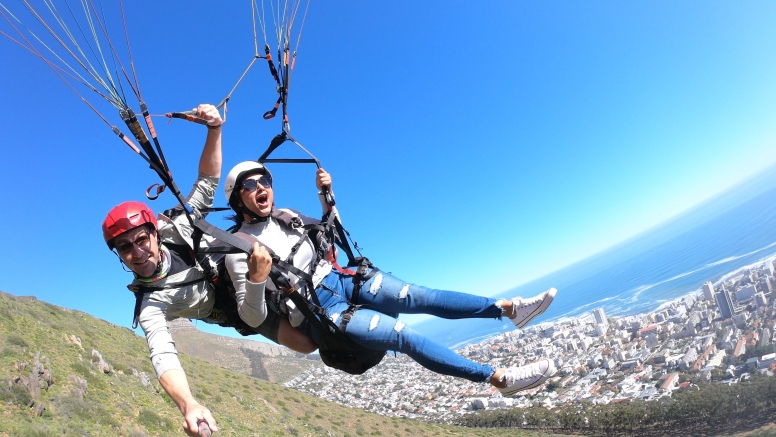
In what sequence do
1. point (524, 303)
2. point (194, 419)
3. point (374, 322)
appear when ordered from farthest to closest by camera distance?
point (524, 303) < point (374, 322) < point (194, 419)

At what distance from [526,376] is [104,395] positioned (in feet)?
45.2

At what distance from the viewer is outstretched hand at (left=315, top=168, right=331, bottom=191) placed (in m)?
3.94

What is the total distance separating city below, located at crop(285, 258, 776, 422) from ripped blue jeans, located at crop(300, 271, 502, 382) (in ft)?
69.0

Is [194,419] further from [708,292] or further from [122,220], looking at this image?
[708,292]

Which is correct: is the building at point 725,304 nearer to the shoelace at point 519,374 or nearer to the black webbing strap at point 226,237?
the shoelace at point 519,374

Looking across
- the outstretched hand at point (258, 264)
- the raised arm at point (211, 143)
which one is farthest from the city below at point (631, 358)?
the outstretched hand at point (258, 264)

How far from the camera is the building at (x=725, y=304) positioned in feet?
124

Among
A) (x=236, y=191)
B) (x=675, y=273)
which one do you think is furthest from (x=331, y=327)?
(x=675, y=273)

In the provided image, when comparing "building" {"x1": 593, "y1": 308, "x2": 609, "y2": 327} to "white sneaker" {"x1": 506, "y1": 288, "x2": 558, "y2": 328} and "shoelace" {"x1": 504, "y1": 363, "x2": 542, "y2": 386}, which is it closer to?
"white sneaker" {"x1": 506, "y1": 288, "x2": 558, "y2": 328}

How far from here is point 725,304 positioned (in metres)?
39.0

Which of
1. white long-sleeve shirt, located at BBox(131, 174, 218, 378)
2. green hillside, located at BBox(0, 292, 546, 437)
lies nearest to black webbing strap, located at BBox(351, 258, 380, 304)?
white long-sleeve shirt, located at BBox(131, 174, 218, 378)

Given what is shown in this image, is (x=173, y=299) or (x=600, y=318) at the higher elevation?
(x=173, y=299)

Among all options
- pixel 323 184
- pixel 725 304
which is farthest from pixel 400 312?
pixel 725 304

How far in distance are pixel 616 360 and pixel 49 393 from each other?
1726 inches
